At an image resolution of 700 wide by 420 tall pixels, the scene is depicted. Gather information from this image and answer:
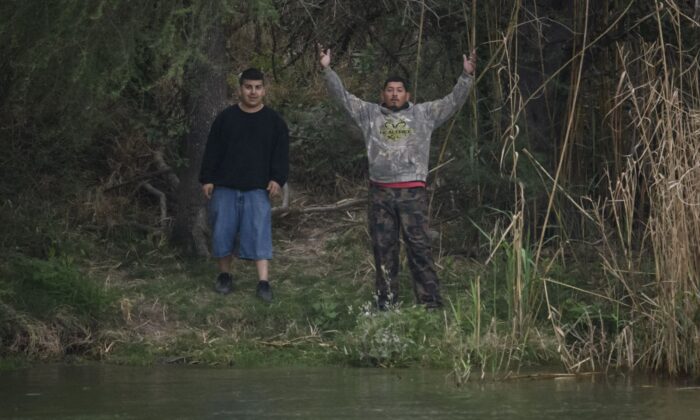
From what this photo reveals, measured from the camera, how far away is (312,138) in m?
13.5

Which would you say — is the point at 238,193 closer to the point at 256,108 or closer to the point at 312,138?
the point at 256,108

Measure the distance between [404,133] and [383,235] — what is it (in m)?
0.70

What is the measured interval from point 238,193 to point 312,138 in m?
3.07

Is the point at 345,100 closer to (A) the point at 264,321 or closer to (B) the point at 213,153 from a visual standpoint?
(B) the point at 213,153

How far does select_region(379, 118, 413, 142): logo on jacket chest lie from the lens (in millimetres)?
9930

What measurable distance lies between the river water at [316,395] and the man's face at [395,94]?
193 centimetres

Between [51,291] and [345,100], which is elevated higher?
[345,100]

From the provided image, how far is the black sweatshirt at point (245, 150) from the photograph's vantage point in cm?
1042

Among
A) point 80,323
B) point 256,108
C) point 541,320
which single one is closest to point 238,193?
point 256,108

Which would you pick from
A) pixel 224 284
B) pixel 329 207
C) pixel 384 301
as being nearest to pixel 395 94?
pixel 384 301

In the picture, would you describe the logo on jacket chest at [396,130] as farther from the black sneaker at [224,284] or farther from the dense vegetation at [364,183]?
the black sneaker at [224,284]

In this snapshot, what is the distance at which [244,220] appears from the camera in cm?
1052

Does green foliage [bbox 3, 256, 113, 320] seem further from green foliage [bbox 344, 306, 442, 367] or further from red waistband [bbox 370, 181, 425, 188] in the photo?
red waistband [bbox 370, 181, 425, 188]

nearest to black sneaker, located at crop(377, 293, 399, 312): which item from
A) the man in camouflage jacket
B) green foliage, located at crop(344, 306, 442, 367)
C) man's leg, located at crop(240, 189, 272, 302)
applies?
the man in camouflage jacket
